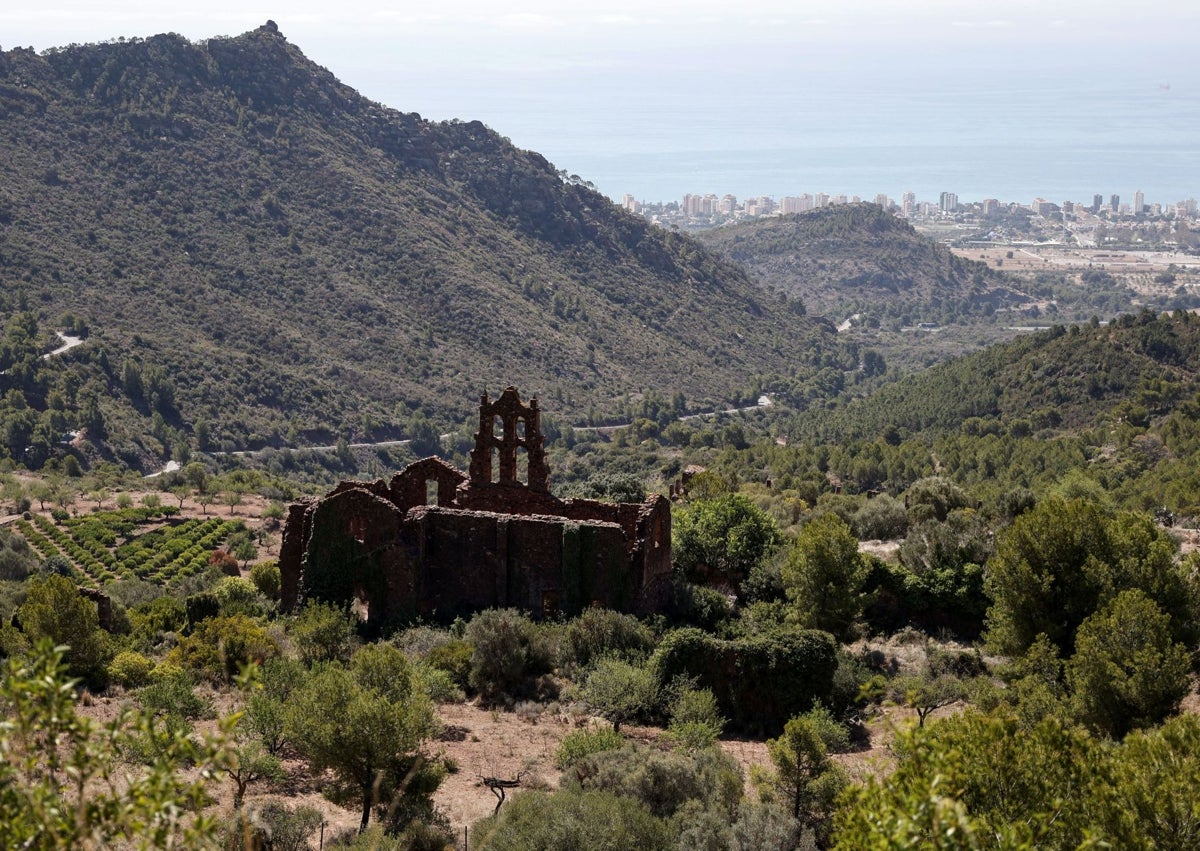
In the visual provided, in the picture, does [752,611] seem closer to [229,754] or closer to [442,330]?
[229,754]

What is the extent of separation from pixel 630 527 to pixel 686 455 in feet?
155

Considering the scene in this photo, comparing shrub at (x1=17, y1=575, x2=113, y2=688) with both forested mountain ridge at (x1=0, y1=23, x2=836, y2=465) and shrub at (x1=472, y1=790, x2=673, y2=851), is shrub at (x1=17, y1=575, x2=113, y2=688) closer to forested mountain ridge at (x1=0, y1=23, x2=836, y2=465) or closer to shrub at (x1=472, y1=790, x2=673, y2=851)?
shrub at (x1=472, y1=790, x2=673, y2=851)

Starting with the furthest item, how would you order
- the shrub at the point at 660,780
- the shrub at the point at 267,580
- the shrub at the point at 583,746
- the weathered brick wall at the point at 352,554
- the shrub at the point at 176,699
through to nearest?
the shrub at the point at 267,580, the weathered brick wall at the point at 352,554, the shrub at the point at 176,699, the shrub at the point at 583,746, the shrub at the point at 660,780

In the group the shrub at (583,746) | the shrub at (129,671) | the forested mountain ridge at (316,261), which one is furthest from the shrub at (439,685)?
the forested mountain ridge at (316,261)

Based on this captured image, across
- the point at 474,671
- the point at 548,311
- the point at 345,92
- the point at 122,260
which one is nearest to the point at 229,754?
the point at 474,671

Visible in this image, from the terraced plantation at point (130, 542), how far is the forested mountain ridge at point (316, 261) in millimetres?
21602

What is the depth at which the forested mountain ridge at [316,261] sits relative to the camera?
3720 inches

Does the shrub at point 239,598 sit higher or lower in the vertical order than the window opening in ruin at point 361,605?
lower

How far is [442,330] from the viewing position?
10912 centimetres

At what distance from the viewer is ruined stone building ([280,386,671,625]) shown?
1222 inches

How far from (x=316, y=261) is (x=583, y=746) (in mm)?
94642

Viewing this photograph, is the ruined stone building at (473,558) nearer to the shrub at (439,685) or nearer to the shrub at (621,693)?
the shrub at (439,685)

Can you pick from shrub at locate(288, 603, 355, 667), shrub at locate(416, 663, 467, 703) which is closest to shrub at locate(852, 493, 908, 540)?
shrub at locate(416, 663, 467, 703)

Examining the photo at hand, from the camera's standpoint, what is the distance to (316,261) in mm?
112625
